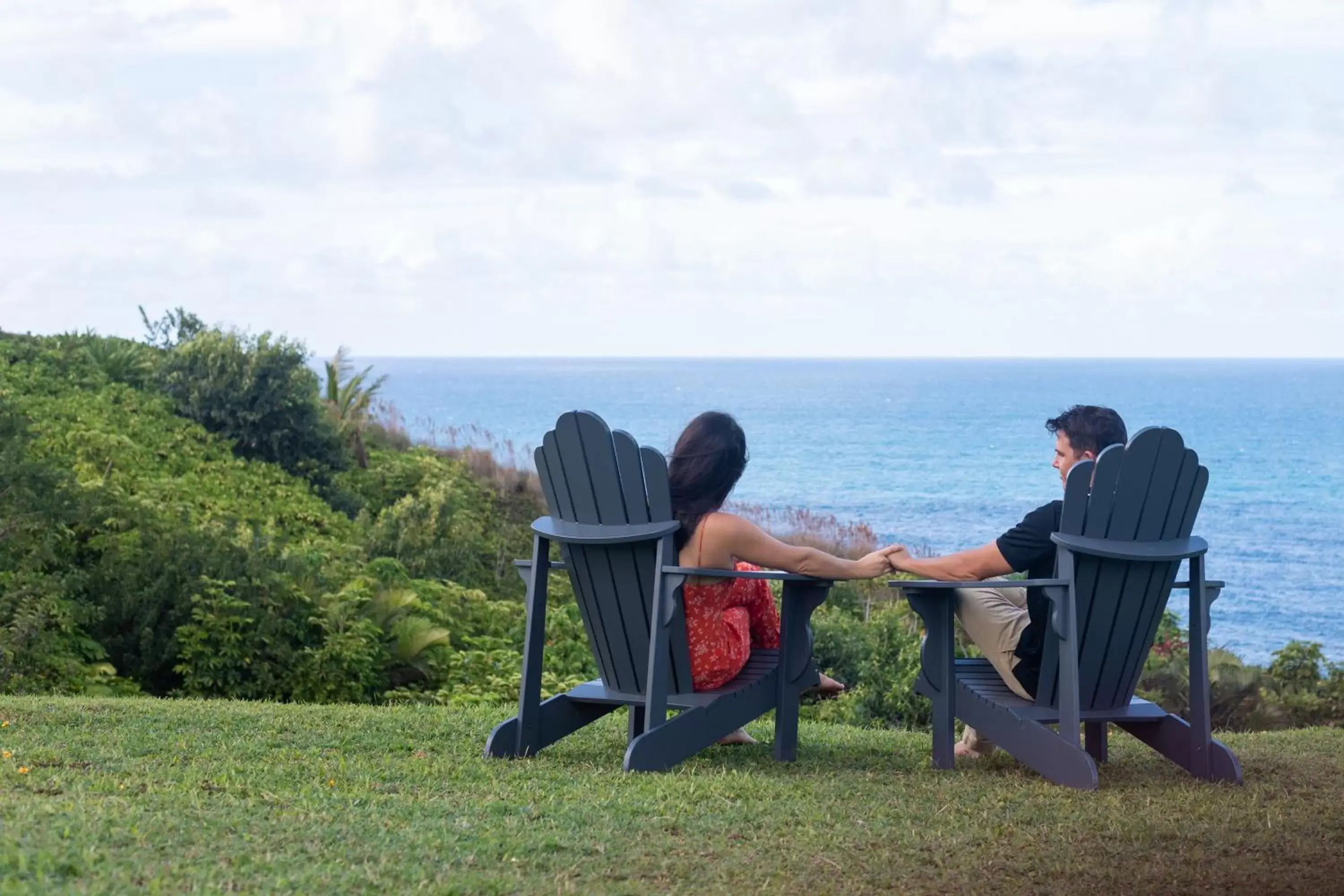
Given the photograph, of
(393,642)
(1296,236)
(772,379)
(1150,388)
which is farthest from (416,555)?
(772,379)

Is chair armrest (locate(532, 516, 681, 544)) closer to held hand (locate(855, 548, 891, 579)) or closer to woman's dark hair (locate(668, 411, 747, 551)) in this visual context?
woman's dark hair (locate(668, 411, 747, 551))

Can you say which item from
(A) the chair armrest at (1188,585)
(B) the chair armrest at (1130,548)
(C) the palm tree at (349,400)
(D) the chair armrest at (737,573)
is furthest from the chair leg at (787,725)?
(C) the palm tree at (349,400)

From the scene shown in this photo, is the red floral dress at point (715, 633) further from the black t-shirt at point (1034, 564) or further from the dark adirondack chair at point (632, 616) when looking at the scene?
the black t-shirt at point (1034, 564)

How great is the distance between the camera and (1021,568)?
5.31 meters

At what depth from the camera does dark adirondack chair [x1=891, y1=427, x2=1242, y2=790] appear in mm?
4992

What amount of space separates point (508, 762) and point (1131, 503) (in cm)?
256

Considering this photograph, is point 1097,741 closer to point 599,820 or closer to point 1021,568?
point 1021,568

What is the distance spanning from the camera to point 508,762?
209 inches

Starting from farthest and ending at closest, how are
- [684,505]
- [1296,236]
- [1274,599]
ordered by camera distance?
[1296,236]
[1274,599]
[684,505]

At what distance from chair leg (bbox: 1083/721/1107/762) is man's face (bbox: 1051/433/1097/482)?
111cm

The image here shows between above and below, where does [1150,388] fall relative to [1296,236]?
below

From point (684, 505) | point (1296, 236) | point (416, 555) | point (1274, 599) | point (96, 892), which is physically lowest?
point (1274, 599)

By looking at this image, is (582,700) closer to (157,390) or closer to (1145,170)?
(157,390)

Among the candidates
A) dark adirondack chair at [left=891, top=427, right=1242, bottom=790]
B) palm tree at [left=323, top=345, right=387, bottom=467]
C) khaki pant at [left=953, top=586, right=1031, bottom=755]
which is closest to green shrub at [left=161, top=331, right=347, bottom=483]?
palm tree at [left=323, top=345, right=387, bottom=467]
